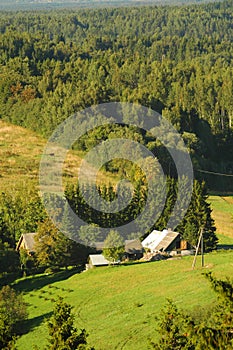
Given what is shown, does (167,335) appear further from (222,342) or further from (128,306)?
(128,306)

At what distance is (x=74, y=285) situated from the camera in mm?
42625

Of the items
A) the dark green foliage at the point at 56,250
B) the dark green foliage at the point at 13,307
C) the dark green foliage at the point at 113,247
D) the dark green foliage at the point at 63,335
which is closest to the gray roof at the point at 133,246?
the dark green foliage at the point at 113,247

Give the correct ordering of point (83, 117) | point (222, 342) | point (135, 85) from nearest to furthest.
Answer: point (222, 342)
point (83, 117)
point (135, 85)

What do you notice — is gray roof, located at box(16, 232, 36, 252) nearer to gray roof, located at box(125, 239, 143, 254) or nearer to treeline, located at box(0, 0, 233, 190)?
gray roof, located at box(125, 239, 143, 254)

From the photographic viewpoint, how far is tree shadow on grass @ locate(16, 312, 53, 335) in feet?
121

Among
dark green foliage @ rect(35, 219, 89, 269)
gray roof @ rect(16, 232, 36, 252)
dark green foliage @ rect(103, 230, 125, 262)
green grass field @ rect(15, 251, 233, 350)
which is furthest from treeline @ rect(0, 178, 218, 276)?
green grass field @ rect(15, 251, 233, 350)

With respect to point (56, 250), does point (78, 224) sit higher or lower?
higher

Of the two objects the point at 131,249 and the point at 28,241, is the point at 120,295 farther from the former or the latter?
the point at 28,241

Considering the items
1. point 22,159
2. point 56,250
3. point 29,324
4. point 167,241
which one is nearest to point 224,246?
point 167,241

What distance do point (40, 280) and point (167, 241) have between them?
8.43 metres

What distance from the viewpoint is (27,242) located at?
160 feet

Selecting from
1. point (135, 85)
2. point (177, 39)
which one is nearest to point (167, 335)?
point (135, 85)

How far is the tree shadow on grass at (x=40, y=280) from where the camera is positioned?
1741 inches

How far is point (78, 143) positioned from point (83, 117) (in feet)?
15.3
